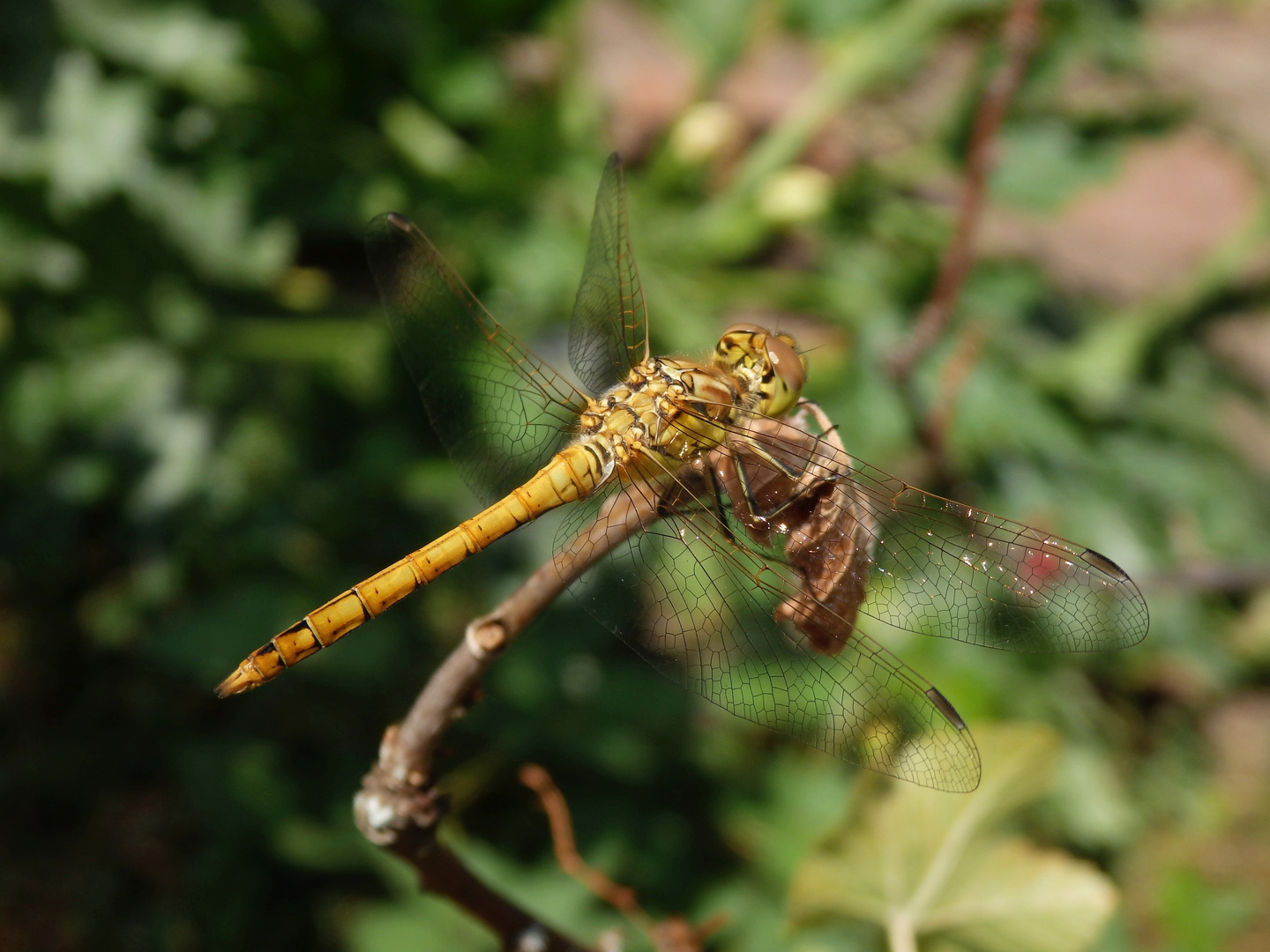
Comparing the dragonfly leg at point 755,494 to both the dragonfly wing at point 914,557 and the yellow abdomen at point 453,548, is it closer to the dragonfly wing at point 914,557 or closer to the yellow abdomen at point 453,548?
the dragonfly wing at point 914,557

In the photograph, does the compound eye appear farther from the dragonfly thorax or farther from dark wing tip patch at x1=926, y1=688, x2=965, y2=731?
dark wing tip patch at x1=926, y1=688, x2=965, y2=731

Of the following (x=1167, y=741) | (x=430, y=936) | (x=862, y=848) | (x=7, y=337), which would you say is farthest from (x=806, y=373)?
(x=1167, y=741)

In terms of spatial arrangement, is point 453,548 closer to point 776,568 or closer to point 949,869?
point 776,568

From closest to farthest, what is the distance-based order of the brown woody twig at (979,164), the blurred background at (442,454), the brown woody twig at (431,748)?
1. the brown woody twig at (431,748)
2. the brown woody twig at (979,164)
3. the blurred background at (442,454)

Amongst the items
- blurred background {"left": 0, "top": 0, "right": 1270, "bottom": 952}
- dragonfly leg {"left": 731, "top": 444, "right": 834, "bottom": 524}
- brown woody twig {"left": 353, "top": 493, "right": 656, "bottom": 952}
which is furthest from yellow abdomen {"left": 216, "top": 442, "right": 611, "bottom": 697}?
blurred background {"left": 0, "top": 0, "right": 1270, "bottom": 952}

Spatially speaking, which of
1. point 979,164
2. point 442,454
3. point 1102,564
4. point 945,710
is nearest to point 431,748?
point 945,710

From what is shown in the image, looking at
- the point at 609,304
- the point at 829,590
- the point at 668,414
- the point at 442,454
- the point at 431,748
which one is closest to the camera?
the point at 431,748

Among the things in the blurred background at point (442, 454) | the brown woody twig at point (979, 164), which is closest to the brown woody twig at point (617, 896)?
the blurred background at point (442, 454)
